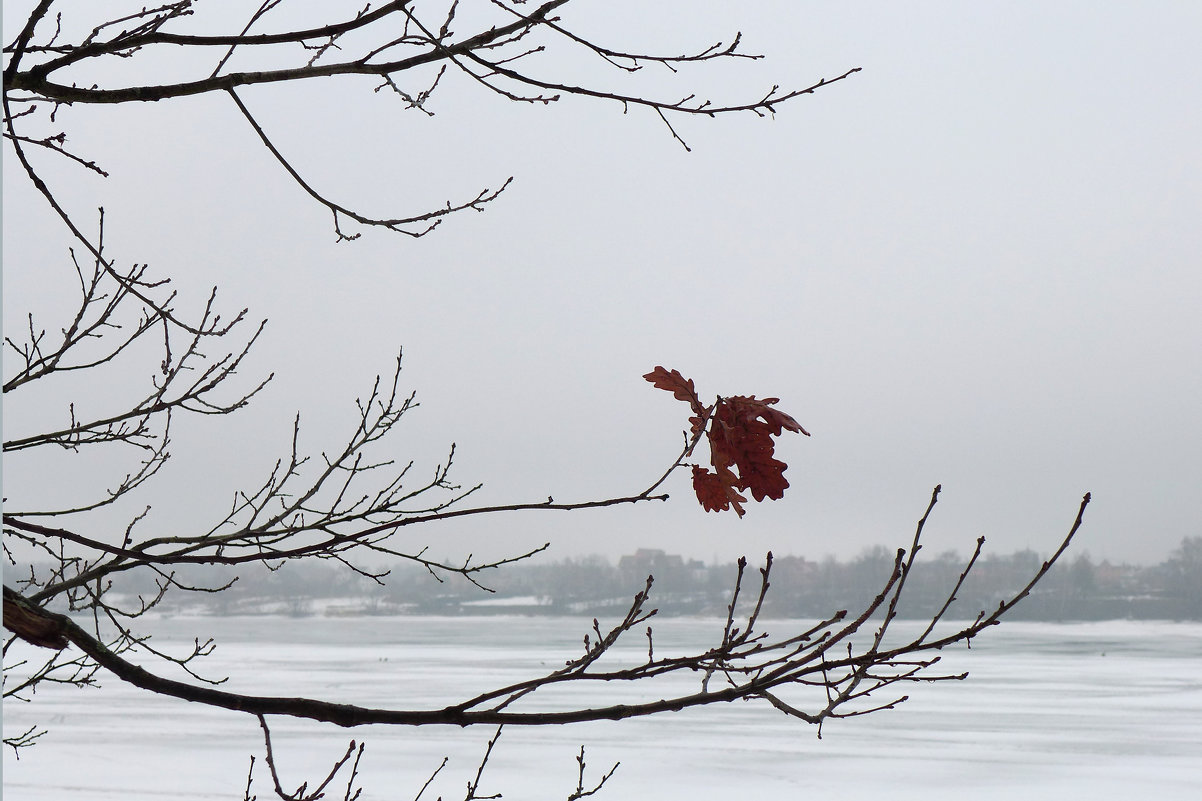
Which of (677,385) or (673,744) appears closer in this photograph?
(677,385)

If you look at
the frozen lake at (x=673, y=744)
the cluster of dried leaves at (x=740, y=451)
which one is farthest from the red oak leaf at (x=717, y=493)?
the frozen lake at (x=673, y=744)

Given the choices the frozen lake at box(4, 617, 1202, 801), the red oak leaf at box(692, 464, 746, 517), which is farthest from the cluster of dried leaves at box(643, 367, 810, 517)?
the frozen lake at box(4, 617, 1202, 801)

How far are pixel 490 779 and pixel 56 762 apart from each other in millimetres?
6376

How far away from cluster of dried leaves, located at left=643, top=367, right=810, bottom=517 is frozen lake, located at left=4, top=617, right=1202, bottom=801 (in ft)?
38.7

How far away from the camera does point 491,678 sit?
26.3 m

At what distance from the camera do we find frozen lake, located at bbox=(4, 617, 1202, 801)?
1434 cm

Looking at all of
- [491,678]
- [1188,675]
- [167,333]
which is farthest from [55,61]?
[1188,675]

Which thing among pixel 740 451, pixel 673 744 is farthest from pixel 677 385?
pixel 673 744

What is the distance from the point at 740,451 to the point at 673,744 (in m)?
17.6

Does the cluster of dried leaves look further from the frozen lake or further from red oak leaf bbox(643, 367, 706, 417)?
the frozen lake

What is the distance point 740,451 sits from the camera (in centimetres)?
118

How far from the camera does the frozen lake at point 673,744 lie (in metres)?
14.3

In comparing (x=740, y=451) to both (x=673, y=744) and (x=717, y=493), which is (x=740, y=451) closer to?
(x=717, y=493)

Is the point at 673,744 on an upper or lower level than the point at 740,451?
lower
